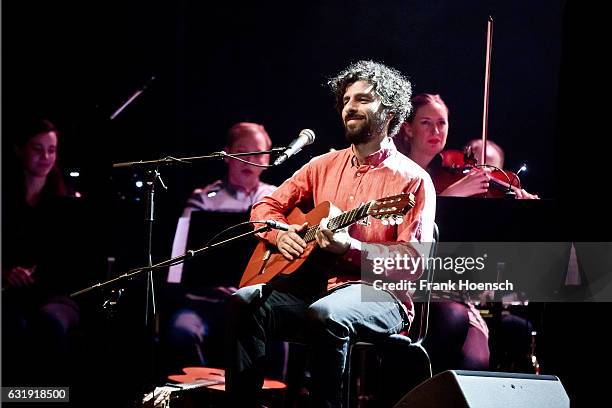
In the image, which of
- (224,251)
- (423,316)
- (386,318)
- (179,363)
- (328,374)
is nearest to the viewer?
(328,374)

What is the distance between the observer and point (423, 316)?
354 centimetres

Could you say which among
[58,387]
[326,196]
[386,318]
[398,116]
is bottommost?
[58,387]

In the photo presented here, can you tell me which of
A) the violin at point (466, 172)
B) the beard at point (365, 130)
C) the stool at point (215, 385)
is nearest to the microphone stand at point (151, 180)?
the beard at point (365, 130)

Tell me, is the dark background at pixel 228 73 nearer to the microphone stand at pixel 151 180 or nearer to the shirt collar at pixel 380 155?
the shirt collar at pixel 380 155

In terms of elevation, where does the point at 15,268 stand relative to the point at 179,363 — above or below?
above

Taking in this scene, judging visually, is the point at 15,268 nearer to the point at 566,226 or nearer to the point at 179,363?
the point at 179,363

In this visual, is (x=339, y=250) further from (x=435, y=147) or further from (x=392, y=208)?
(x=435, y=147)

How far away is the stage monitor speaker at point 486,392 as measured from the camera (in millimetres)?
2414

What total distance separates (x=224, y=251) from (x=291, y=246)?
105 centimetres

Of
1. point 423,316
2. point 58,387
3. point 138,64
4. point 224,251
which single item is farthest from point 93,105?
point 423,316

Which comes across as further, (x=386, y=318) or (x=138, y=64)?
(x=138, y=64)

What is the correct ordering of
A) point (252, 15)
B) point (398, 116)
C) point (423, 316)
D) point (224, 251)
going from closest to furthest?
1. point (423, 316)
2. point (398, 116)
3. point (224, 251)
4. point (252, 15)

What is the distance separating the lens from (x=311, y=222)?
3.50m

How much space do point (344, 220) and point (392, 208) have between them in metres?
0.26
